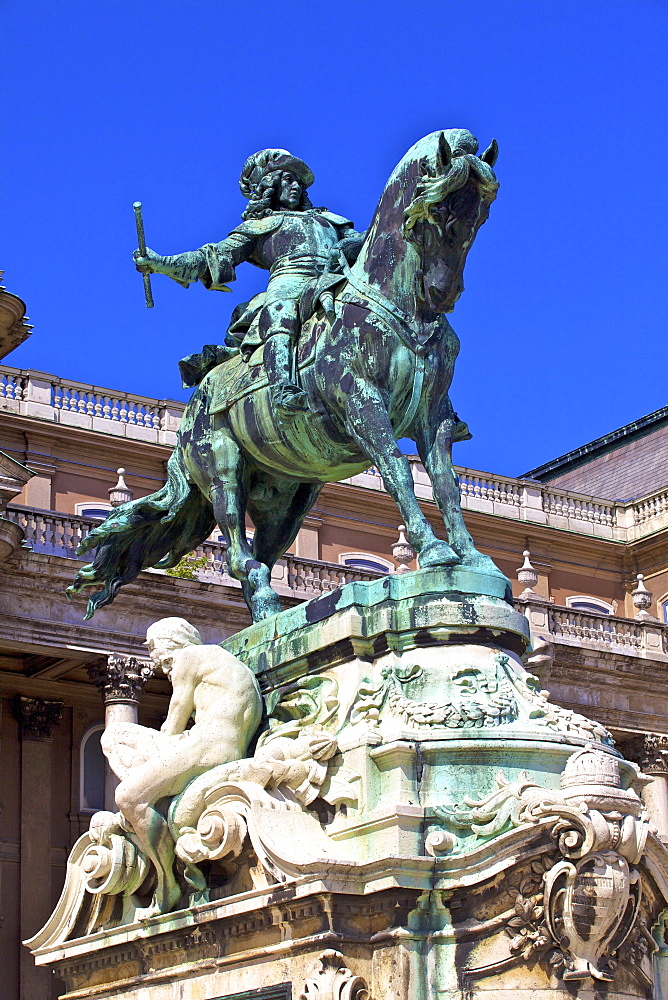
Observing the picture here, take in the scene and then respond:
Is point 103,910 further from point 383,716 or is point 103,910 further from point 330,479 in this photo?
point 330,479

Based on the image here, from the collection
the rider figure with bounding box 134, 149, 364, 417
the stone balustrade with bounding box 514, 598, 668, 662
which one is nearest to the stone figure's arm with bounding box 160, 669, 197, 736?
the rider figure with bounding box 134, 149, 364, 417

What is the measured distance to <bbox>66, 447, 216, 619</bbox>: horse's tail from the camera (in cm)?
1085

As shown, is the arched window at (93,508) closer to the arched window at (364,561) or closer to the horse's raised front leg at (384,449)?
the arched window at (364,561)

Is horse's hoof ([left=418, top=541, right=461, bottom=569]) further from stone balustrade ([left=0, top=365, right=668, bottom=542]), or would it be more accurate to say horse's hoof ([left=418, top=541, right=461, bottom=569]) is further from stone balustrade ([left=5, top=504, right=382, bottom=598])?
stone balustrade ([left=0, top=365, right=668, bottom=542])

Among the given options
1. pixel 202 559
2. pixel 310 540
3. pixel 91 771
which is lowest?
pixel 91 771

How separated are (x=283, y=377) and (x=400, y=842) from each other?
2.84 metres

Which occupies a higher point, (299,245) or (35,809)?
(35,809)

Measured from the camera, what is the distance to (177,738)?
9547 millimetres

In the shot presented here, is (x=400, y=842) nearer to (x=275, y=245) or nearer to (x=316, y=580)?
(x=275, y=245)

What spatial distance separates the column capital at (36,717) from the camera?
120 ft

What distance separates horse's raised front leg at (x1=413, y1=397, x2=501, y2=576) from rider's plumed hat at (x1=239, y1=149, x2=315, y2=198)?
1883 millimetres

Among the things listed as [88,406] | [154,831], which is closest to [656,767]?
[88,406]

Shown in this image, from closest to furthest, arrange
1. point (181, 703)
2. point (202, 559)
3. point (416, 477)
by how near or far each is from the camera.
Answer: point (181, 703), point (202, 559), point (416, 477)

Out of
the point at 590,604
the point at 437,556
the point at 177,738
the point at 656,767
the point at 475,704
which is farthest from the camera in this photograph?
the point at 590,604
